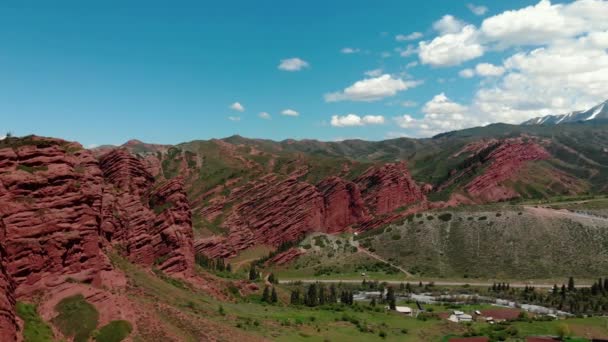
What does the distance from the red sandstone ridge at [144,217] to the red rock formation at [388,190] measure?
111694mm

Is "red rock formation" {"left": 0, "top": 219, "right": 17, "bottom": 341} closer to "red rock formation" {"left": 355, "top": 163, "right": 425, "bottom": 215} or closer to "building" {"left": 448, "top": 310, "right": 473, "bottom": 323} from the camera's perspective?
"building" {"left": 448, "top": 310, "right": 473, "bottom": 323}

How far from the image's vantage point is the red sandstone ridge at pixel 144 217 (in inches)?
2800

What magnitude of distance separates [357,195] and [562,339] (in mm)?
111674

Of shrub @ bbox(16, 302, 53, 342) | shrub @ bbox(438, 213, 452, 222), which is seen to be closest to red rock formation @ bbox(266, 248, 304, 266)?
shrub @ bbox(438, 213, 452, 222)

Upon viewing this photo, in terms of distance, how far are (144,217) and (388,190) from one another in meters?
125

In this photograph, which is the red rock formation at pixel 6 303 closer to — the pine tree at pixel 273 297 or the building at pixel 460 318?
the pine tree at pixel 273 297

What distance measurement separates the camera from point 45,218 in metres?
42.4

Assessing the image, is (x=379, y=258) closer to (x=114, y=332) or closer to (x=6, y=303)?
(x=114, y=332)

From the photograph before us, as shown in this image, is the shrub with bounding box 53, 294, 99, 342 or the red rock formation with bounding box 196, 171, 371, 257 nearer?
the shrub with bounding box 53, 294, 99, 342

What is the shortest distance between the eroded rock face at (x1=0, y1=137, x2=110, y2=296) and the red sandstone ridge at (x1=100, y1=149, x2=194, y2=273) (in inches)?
785

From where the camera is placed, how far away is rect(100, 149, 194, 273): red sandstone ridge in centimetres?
7112

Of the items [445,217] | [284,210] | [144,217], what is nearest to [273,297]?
[144,217]

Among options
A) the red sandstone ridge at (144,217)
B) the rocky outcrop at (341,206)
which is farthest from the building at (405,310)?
the rocky outcrop at (341,206)

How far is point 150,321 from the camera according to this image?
144 ft
